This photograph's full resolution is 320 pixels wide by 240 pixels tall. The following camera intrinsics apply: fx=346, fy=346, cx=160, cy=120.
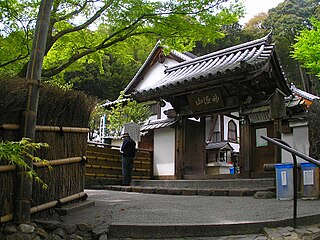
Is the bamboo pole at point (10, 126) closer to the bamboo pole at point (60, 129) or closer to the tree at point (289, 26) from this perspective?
the bamboo pole at point (60, 129)

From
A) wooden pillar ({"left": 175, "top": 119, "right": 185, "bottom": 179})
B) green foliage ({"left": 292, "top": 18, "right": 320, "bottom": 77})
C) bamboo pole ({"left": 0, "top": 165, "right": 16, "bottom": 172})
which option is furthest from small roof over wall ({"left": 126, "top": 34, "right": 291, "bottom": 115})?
bamboo pole ({"left": 0, "top": 165, "right": 16, "bottom": 172})

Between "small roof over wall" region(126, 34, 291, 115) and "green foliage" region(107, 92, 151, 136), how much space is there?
4.89m

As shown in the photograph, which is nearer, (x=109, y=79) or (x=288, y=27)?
(x=109, y=79)

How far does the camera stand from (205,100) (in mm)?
12031

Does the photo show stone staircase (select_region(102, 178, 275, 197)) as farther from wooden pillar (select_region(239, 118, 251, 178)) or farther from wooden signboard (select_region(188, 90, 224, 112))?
→ wooden signboard (select_region(188, 90, 224, 112))

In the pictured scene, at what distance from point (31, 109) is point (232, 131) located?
21899 mm

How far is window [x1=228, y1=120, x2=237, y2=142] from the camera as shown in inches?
978

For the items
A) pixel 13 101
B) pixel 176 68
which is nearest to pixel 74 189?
pixel 13 101

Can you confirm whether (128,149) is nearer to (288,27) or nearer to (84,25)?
(84,25)

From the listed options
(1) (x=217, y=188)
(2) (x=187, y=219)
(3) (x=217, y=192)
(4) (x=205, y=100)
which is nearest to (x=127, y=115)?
(4) (x=205, y=100)

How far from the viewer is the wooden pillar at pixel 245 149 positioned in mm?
10906

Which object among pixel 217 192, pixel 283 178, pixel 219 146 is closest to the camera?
pixel 283 178

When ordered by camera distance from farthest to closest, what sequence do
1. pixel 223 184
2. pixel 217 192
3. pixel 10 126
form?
pixel 223 184
pixel 217 192
pixel 10 126

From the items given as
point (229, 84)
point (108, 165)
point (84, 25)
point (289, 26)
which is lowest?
point (108, 165)
